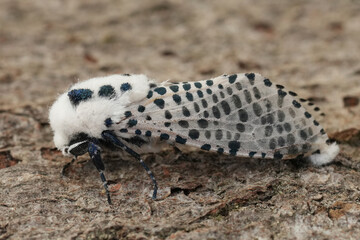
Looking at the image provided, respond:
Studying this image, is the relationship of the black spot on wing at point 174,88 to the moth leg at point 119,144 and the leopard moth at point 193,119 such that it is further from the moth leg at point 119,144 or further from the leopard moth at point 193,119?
the moth leg at point 119,144

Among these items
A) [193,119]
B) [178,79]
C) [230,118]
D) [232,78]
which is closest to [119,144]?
[193,119]

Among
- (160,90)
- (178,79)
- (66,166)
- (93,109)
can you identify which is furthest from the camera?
(178,79)

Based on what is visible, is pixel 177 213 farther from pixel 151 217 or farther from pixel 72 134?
pixel 72 134

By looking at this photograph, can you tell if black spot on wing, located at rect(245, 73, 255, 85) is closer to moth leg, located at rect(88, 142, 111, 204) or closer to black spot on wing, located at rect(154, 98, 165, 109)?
black spot on wing, located at rect(154, 98, 165, 109)

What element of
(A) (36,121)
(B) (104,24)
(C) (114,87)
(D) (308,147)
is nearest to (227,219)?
(D) (308,147)

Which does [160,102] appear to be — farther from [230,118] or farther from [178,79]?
[178,79]

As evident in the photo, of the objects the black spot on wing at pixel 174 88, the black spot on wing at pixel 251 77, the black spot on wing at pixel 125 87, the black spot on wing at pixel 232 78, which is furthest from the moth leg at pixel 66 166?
the black spot on wing at pixel 251 77

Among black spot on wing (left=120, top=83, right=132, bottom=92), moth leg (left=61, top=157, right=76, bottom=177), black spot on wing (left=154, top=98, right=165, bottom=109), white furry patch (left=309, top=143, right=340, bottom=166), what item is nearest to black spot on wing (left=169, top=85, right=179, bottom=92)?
black spot on wing (left=154, top=98, right=165, bottom=109)
